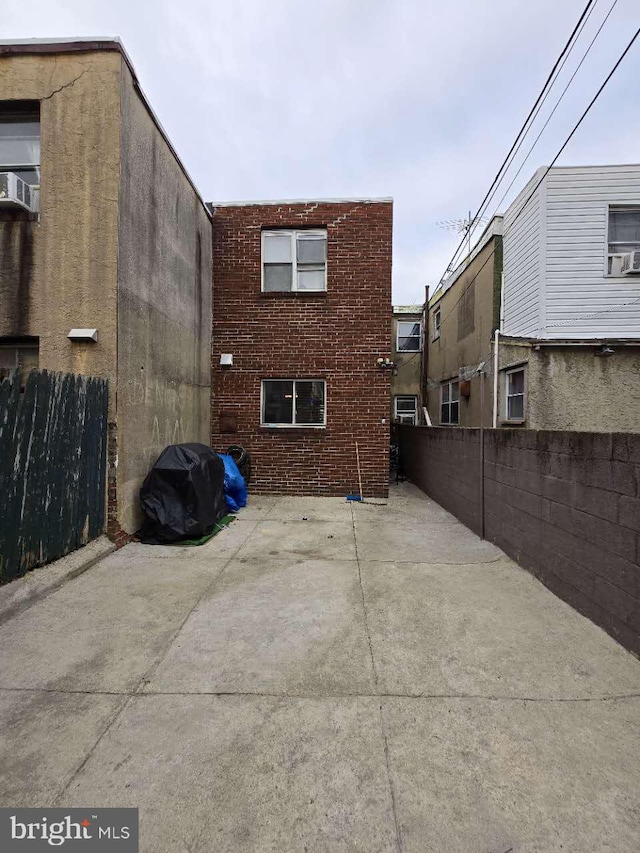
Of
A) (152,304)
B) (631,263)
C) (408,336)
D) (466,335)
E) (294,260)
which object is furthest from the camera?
(408,336)

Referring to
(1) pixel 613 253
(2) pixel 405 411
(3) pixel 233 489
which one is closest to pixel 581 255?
(1) pixel 613 253

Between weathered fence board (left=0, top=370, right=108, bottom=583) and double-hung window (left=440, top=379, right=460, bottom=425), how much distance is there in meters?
10.1

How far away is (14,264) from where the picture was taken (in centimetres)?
525

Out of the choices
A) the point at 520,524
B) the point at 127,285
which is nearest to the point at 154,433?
the point at 127,285

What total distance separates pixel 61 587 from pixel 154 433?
266cm

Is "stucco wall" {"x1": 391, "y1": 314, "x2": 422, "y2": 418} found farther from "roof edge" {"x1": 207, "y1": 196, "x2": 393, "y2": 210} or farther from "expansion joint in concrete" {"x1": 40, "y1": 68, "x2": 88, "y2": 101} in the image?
"expansion joint in concrete" {"x1": 40, "y1": 68, "x2": 88, "y2": 101}

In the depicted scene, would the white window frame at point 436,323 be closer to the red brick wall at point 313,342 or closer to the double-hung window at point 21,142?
the red brick wall at point 313,342

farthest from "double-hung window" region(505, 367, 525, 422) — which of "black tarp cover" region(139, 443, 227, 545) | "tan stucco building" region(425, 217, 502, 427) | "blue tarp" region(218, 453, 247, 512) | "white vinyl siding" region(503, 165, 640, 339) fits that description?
"black tarp cover" region(139, 443, 227, 545)

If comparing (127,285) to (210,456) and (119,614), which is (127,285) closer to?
(210,456)

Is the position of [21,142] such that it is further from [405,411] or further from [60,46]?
[405,411]

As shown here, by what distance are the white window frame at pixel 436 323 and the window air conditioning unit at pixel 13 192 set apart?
12.4 meters

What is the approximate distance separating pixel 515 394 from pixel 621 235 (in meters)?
4.00

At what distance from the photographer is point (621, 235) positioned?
9031 mm

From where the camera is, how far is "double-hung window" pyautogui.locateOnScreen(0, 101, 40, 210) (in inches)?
216
